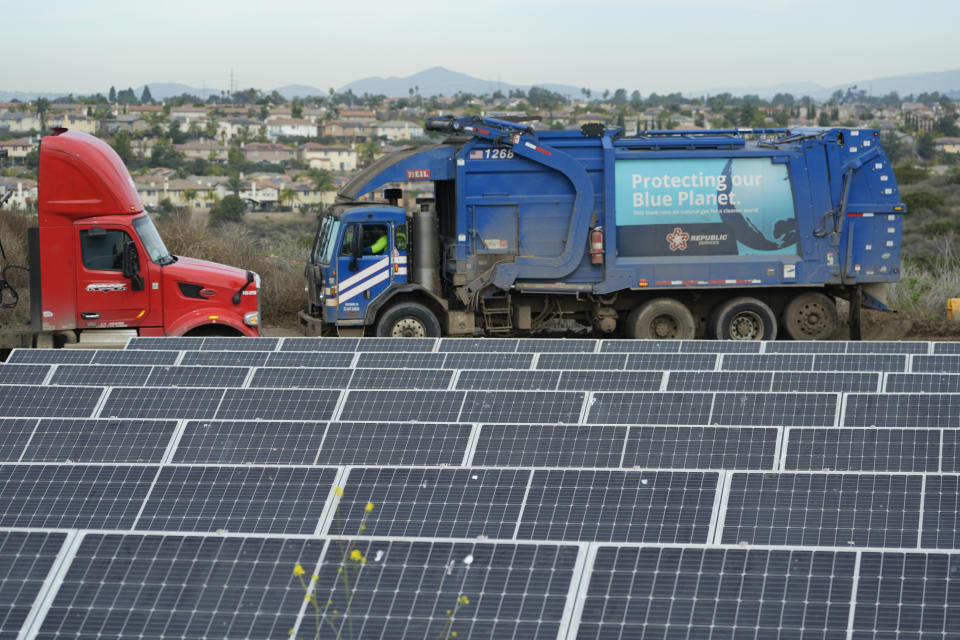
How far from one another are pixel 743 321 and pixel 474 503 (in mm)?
11533

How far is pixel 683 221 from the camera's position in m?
17.4

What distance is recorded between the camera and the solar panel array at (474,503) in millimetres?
6379

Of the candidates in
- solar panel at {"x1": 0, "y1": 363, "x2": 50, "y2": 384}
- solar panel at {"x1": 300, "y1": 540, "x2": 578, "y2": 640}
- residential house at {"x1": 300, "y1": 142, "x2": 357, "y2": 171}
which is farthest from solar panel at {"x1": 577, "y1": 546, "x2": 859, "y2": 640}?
residential house at {"x1": 300, "y1": 142, "x2": 357, "y2": 171}

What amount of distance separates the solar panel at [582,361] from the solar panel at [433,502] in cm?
395

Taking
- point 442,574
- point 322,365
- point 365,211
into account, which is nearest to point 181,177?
point 365,211

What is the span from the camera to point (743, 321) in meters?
18.1

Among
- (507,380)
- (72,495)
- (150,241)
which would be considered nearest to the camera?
(72,495)

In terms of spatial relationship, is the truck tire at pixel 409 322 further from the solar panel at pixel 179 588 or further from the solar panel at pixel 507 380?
the solar panel at pixel 179 588

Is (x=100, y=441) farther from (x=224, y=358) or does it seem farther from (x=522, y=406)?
(x=522, y=406)

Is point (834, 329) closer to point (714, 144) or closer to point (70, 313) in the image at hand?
point (714, 144)

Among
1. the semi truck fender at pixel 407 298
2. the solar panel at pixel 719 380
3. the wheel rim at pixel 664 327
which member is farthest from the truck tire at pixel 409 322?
the solar panel at pixel 719 380

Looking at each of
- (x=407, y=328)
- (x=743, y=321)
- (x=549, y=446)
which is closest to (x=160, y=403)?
(x=549, y=446)

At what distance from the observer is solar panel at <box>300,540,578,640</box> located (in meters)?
6.32

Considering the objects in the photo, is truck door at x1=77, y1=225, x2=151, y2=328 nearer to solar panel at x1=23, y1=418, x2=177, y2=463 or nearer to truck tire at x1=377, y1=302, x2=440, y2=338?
truck tire at x1=377, y1=302, x2=440, y2=338
